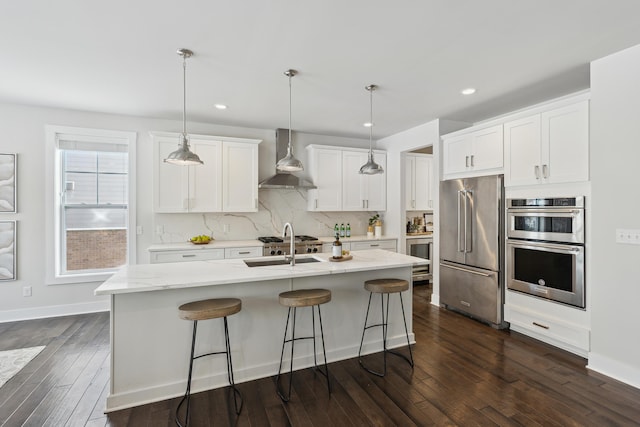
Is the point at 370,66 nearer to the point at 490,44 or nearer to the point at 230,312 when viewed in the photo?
the point at 490,44

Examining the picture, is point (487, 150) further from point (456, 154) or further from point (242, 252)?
→ point (242, 252)

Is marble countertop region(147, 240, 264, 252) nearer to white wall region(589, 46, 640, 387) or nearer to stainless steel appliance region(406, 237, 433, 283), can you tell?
stainless steel appliance region(406, 237, 433, 283)

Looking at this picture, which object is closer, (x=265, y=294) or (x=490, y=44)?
(x=490, y=44)

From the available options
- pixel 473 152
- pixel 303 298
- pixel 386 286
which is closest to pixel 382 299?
pixel 386 286

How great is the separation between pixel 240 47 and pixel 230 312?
2.04 metres

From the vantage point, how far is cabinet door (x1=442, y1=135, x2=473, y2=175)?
3895 mm

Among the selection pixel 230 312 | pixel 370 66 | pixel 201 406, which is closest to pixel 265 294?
pixel 230 312

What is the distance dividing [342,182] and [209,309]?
3.45m

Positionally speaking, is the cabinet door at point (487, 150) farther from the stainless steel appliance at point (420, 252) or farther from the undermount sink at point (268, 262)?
the undermount sink at point (268, 262)

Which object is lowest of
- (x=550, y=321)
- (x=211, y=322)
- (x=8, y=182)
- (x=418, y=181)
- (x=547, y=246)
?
(x=550, y=321)

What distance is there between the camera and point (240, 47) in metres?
2.42

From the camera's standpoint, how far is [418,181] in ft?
18.4

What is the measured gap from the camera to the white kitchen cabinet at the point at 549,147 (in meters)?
2.75

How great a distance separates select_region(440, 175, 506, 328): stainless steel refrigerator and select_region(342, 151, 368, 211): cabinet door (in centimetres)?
139
